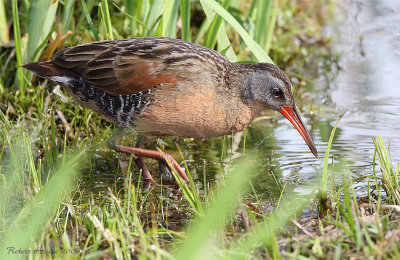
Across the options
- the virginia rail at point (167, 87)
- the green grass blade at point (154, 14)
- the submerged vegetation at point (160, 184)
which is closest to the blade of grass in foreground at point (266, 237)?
the submerged vegetation at point (160, 184)

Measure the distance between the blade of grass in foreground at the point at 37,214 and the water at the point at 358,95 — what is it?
1555mm

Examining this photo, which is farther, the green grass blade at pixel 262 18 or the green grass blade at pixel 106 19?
the green grass blade at pixel 262 18

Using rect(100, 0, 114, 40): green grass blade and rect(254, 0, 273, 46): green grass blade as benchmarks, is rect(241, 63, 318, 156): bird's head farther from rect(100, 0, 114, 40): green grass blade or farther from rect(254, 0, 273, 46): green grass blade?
rect(254, 0, 273, 46): green grass blade

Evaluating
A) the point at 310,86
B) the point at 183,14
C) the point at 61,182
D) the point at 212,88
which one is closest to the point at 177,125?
the point at 212,88

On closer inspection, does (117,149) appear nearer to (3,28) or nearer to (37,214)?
(3,28)

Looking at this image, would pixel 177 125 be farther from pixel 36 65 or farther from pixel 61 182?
pixel 61 182

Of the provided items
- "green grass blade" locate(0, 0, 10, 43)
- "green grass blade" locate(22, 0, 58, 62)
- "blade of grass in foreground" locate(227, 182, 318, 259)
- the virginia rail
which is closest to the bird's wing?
the virginia rail

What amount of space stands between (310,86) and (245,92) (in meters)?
2.41

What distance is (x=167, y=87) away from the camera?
449cm

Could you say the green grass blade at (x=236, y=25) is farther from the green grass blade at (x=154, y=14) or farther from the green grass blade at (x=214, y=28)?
the green grass blade at (x=154, y=14)

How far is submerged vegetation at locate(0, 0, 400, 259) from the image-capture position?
304 centimetres

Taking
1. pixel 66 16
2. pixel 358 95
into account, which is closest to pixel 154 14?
pixel 66 16

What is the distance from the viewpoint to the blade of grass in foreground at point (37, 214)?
2816 mm

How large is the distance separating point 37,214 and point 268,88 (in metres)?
2.31
